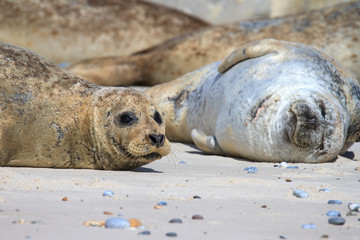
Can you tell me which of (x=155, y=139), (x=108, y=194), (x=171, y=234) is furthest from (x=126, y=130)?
(x=171, y=234)

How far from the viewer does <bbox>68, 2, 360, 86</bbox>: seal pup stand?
7.88 metres

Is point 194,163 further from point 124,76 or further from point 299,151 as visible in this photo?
point 124,76

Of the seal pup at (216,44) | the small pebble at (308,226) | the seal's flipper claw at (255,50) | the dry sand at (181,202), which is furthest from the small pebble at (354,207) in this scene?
the seal pup at (216,44)

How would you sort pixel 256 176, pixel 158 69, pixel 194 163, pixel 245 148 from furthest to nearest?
pixel 158 69 → pixel 245 148 → pixel 194 163 → pixel 256 176

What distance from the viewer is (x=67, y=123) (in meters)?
4.00

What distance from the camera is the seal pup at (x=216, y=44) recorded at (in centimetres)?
788

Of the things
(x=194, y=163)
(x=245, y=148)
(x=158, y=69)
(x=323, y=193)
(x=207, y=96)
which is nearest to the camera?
(x=323, y=193)

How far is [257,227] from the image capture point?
2469 mm

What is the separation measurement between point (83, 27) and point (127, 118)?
19.7ft

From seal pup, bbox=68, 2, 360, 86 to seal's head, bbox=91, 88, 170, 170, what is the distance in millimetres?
3825

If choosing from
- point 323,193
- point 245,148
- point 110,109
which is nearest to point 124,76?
point 245,148

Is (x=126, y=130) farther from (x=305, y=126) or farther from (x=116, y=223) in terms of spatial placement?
(x=116, y=223)

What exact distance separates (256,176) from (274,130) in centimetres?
91

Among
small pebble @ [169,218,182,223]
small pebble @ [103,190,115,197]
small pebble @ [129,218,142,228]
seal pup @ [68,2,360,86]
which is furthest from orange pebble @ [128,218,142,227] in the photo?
seal pup @ [68,2,360,86]
